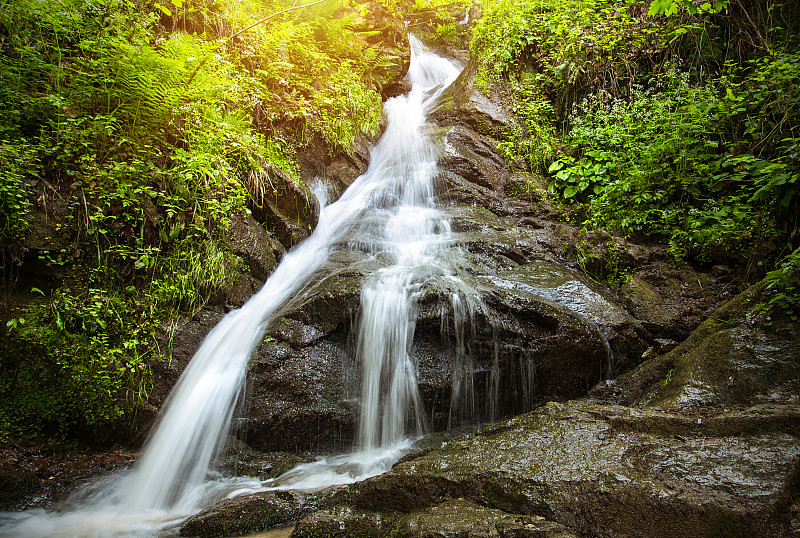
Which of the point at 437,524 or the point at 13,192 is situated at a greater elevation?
the point at 13,192

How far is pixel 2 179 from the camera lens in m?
3.46

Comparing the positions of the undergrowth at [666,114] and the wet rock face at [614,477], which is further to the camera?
the undergrowth at [666,114]

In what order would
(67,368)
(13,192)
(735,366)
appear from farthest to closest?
1. (67,368)
2. (13,192)
3. (735,366)

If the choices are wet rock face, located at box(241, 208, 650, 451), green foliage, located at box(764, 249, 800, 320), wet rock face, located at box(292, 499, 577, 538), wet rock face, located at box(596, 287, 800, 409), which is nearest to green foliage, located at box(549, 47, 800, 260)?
green foliage, located at box(764, 249, 800, 320)

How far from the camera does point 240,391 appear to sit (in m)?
3.99

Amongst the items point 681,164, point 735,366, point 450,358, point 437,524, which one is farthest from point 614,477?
point 681,164

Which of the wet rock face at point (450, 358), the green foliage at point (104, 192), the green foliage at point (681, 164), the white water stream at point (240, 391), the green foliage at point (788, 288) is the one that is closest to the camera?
the green foliage at point (788, 288)

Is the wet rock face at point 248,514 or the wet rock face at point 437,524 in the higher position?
the wet rock face at point 437,524

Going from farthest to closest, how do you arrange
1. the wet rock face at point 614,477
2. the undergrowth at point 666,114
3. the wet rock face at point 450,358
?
the undergrowth at point 666,114, the wet rock face at point 450,358, the wet rock face at point 614,477

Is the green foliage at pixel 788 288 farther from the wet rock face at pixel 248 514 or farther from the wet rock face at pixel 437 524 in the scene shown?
the wet rock face at pixel 248 514

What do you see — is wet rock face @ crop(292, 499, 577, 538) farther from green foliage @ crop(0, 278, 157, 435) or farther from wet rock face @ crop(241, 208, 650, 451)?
green foliage @ crop(0, 278, 157, 435)

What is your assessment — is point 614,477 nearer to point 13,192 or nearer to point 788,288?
point 788,288

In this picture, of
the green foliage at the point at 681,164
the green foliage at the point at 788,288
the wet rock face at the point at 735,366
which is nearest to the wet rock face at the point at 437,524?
the wet rock face at the point at 735,366

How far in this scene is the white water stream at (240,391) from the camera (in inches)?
124
